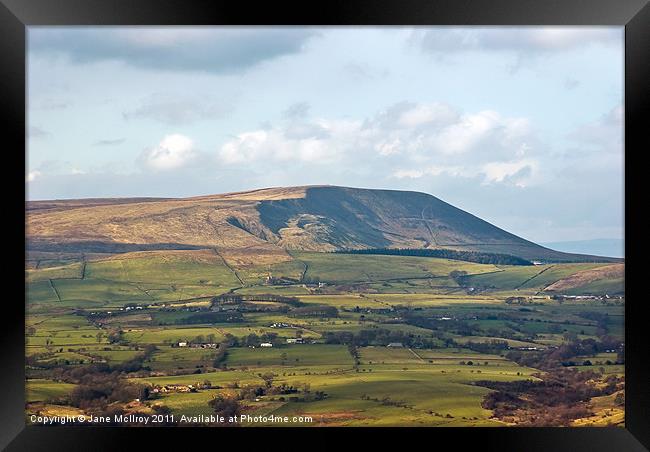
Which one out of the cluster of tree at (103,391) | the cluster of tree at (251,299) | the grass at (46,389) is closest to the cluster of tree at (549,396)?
the cluster of tree at (103,391)

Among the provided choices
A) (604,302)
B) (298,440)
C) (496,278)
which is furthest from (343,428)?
(496,278)

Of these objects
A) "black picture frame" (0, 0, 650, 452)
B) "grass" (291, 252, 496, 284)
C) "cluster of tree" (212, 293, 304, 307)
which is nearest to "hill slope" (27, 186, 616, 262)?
"grass" (291, 252, 496, 284)

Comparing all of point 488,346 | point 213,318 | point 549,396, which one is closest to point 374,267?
point 213,318

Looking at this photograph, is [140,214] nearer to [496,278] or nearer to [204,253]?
[204,253]

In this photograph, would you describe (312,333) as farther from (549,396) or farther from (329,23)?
(329,23)

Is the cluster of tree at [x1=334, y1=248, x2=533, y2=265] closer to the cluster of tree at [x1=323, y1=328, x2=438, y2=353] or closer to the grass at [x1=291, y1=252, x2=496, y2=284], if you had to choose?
the grass at [x1=291, y1=252, x2=496, y2=284]

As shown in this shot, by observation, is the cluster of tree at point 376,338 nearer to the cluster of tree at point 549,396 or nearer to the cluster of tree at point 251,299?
the cluster of tree at point 251,299
